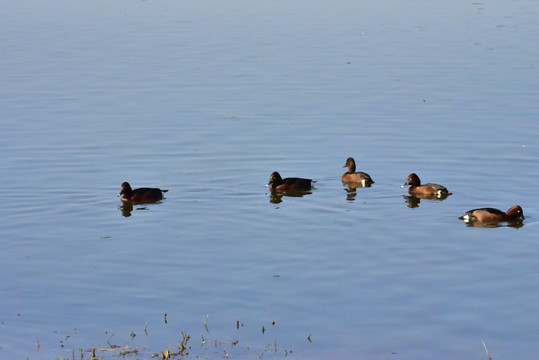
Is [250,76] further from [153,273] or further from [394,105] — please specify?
[153,273]

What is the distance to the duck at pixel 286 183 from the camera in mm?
17484

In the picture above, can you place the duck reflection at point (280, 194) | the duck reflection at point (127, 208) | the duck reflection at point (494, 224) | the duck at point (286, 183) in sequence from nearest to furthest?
the duck reflection at point (494, 224)
the duck reflection at point (127, 208)
the duck reflection at point (280, 194)
the duck at point (286, 183)

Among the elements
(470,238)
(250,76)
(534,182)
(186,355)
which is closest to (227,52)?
(250,76)

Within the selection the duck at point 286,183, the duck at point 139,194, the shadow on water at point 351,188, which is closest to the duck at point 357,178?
the shadow on water at point 351,188

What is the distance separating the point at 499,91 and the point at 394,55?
20.4 feet

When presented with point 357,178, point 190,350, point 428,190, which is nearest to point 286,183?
point 357,178

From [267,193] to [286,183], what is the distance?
1.30ft

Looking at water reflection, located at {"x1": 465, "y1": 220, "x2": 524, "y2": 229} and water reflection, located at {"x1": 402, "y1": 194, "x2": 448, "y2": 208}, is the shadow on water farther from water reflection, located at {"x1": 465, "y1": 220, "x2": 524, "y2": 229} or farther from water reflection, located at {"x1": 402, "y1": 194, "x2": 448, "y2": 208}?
water reflection, located at {"x1": 465, "y1": 220, "x2": 524, "y2": 229}

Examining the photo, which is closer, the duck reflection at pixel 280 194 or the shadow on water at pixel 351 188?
the duck reflection at pixel 280 194

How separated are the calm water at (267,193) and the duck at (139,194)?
34 centimetres

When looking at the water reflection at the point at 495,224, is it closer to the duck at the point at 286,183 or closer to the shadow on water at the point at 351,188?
the shadow on water at the point at 351,188

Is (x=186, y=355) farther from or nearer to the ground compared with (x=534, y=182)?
nearer to the ground

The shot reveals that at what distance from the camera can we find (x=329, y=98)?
81.7 ft

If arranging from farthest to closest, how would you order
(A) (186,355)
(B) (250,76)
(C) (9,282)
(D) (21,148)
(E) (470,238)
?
(B) (250,76) < (D) (21,148) < (E) (470,238) < (C) (9,282) < (A) (186,355)
